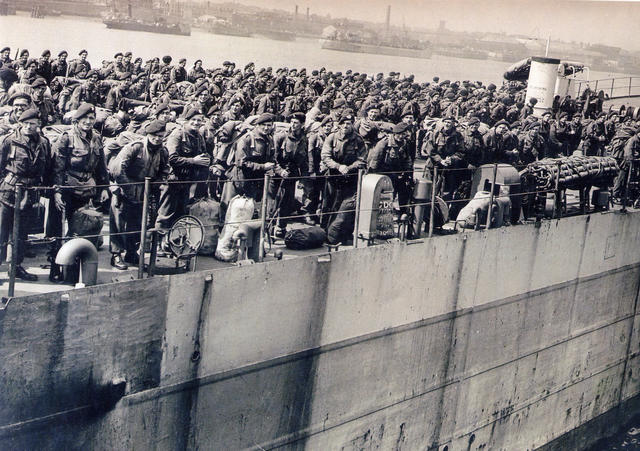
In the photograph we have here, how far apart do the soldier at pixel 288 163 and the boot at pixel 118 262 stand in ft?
8.84

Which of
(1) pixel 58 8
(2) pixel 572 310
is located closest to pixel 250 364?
(2) pixel 572 310

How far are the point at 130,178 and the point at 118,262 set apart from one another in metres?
0.94

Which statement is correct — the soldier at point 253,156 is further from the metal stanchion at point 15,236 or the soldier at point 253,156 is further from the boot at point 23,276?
the metal stanchion at point 15,236

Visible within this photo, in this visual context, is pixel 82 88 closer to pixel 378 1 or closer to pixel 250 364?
pixel 378 1

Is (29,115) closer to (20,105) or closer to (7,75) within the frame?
(20,105)

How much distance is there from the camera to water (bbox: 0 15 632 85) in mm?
25688

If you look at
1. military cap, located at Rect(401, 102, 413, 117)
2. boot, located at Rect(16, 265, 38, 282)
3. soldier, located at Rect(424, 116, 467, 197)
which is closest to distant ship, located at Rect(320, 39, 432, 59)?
military cap, located at Rect(401, 102, 413, 117)

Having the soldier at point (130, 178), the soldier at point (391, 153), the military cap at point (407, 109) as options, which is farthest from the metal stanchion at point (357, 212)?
the military cap at point (407, 109)

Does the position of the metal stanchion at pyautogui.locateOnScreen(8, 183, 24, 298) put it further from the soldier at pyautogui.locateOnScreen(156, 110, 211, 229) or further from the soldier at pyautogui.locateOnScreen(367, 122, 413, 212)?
the soldier at pyautogui.locateOnScreen(367, 122, 413, 212)

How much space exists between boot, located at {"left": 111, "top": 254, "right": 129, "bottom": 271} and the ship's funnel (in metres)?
21.2

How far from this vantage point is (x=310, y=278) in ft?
31.5

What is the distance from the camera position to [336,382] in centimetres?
1021

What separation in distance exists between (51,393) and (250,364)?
2370 mm

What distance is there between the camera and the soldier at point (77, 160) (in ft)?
29.6
